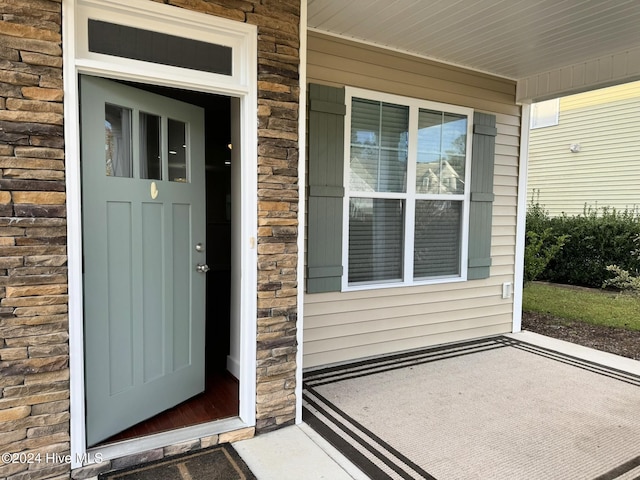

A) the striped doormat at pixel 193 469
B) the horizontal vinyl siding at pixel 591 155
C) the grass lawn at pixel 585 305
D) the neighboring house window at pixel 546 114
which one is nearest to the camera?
the striped doormat at pixel 193 469

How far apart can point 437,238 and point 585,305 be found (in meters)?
3.57

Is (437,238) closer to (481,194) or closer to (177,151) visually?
(481,194)

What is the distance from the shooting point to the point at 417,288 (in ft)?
13.7

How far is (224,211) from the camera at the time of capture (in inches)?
185

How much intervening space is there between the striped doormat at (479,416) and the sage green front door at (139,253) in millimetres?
993

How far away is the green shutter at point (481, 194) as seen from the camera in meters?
4.38

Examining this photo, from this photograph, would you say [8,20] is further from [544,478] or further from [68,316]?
[544,478]

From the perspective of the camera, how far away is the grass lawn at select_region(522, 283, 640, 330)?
5.66 metres

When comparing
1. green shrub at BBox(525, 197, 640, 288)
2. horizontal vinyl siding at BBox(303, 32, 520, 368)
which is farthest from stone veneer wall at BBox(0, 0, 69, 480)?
green shrub at BBox(525, 197, 640, 288)

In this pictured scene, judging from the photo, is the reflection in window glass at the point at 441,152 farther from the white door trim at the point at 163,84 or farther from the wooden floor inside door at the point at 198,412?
the wooden floor inside door at the point at 198,412

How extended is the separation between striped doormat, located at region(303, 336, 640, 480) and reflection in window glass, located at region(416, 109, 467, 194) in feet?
5.33

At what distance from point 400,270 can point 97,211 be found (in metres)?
2.70

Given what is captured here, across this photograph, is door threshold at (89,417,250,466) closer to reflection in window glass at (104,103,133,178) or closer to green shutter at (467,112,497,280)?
reflection in window glass at (104,103,133,178)

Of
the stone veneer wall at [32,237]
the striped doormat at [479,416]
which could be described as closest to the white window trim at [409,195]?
the striped doormat at [479,416]
